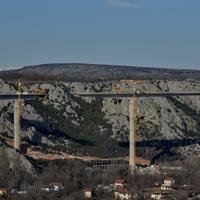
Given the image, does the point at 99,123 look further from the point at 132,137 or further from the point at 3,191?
the point at 3,191

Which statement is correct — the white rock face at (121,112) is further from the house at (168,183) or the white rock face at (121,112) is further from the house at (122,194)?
the house at (122,194)

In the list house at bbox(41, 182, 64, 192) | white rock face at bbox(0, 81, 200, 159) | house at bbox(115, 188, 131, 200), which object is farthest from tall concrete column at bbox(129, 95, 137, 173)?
house at bbox(115, 188, 131, 200)

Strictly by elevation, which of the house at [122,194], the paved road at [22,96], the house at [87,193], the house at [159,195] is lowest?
the house at [159,195]

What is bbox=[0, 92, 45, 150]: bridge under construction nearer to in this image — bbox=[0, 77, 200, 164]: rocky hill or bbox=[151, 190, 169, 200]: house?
bbox=[0, 77, 200, 164]: rocky hill

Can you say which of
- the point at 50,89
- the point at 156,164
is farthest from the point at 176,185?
the point at 50,89

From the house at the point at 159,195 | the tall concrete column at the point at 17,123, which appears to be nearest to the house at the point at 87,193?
the house at the point at 159,195

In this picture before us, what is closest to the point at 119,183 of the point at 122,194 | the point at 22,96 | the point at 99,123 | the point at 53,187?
the point at 53,187
